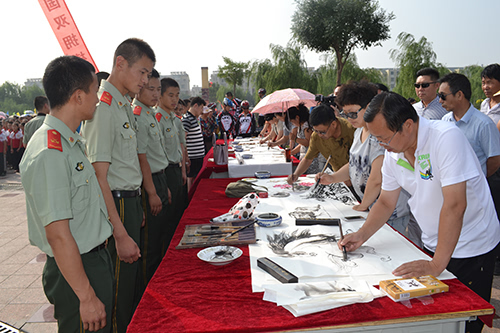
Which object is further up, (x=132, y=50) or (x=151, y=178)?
(x=132, y=50)

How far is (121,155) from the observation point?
6.86 feet

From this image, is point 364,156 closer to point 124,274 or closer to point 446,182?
point 446,182

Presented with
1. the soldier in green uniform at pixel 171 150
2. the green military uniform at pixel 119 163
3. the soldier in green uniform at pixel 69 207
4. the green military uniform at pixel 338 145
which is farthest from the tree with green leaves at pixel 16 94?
the soldier in green uniform at pixel 69 207

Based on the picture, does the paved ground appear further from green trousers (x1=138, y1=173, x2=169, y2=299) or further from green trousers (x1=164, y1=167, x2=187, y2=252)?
green trousers (x1=164, y1=167, x2=187, y2=252)

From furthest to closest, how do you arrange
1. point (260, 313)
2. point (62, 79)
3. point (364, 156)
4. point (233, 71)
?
point (233, 71) → point (364, 156) → point (62, 79) → point (260, 313)

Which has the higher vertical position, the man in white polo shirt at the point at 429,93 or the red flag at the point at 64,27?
the red flag at the point at 64,27

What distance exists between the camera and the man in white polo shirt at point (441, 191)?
1.34 m

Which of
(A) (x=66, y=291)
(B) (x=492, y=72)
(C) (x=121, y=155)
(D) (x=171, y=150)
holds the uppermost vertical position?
(B) (x=492, y=72)

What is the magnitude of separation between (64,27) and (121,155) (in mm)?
3315

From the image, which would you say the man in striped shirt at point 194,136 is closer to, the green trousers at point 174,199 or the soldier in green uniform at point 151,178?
the green trousers at point 174,199

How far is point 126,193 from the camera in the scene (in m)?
2.16

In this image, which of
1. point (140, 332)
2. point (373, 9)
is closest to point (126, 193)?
point (140, 332)

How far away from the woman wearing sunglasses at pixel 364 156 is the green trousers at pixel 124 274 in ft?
4.58

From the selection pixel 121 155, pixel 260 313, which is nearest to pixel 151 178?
pixel 121 155
